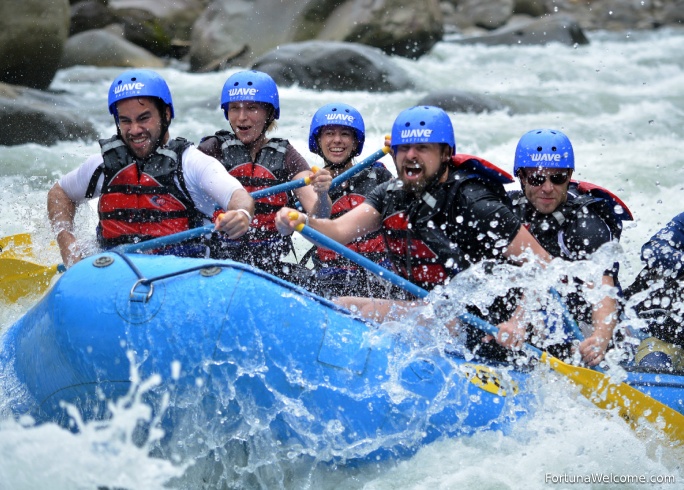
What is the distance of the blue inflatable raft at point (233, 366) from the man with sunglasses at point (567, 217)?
2.16ft

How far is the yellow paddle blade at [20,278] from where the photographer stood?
18.1ft

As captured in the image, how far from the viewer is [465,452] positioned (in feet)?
12.1

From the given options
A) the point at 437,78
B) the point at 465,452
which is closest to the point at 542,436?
the point at 465,452

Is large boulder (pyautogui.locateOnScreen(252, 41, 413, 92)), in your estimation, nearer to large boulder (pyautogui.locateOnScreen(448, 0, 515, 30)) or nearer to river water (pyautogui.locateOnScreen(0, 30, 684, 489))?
river water (pyautogui.locateOnScreen(0, 30, 684, 489))

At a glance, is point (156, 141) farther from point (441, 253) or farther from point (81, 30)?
point (81, 30)

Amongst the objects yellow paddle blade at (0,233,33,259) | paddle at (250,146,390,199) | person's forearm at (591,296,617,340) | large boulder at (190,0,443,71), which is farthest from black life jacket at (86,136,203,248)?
large boulder at (190,0,443,71)

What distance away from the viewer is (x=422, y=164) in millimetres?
3986

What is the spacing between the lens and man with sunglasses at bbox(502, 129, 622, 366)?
388 cm

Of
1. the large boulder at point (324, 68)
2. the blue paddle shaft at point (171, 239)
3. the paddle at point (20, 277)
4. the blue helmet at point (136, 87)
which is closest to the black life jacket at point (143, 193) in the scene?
the blue helmet at point (136, 87)

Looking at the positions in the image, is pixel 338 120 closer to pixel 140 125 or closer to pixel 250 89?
pixel 250 89

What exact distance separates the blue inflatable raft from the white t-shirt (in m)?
0.67

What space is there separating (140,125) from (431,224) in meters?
1.49

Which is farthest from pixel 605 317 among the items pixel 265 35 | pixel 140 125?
pixel 265 35

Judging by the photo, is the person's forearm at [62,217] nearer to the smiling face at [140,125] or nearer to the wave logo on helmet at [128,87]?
the smiling face at [140,125]
